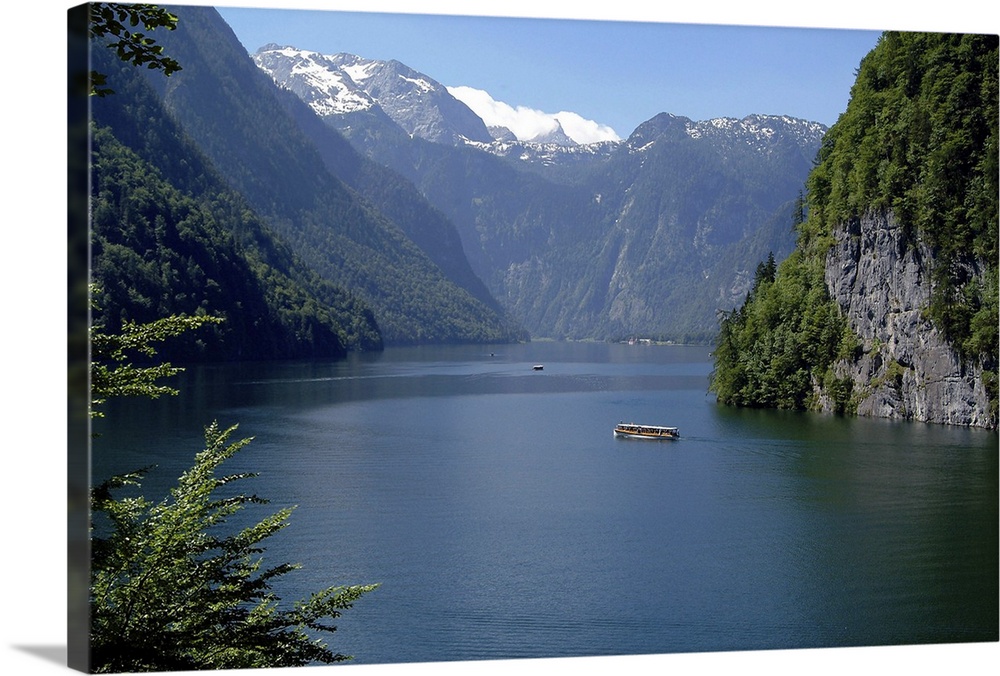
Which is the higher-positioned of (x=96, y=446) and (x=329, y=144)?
(x=329, y=144)

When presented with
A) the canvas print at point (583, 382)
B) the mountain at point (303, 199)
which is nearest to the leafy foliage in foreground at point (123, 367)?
the canvas print at point (583, 382)

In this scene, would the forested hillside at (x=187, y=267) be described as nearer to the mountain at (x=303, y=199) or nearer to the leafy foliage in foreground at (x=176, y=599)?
the mountain at (x=303, y=199)

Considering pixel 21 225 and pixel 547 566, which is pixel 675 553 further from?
pixel 21 225

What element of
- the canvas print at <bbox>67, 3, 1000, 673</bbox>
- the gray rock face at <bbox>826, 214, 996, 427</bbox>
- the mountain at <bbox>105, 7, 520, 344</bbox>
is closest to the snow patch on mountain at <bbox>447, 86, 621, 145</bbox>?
the canvas print at <bbox>67, 3, 1000, 673</bbox>

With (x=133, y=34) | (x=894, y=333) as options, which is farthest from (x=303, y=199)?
(x=133, y=34)

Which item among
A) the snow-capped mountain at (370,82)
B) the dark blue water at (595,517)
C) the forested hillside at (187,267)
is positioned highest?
the snow-capped mountain at (370,82)

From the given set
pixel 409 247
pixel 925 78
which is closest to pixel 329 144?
pixel 409 247

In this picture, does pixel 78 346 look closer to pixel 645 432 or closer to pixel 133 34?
pixel 133 34
